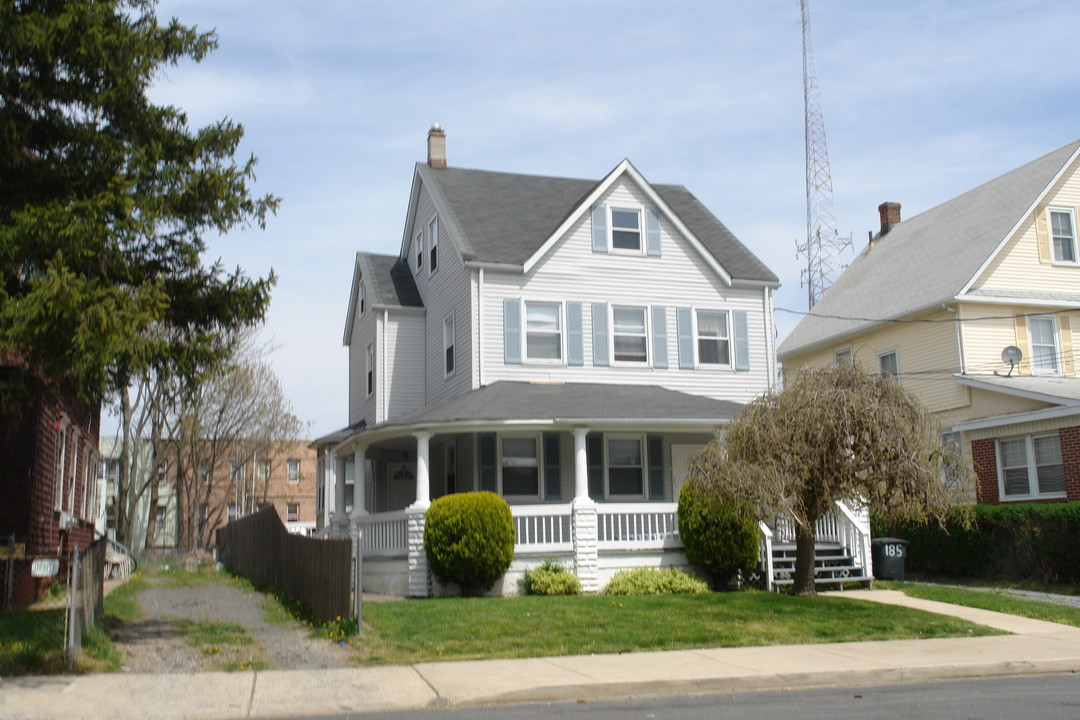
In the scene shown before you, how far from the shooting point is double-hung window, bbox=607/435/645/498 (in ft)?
74.0

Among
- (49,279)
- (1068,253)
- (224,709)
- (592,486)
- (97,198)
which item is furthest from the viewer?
(1068,253)

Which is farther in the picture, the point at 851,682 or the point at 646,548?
the point at 646,548

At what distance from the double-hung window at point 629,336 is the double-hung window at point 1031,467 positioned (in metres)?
9.16

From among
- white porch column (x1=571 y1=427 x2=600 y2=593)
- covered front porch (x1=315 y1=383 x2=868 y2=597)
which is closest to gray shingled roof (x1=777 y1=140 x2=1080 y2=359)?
covered front porch (x1=315 y1=383 x2=868 y2=597)

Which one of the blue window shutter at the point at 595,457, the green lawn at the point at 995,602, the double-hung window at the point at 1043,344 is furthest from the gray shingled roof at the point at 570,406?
the double-hung window at the point at 1043,344

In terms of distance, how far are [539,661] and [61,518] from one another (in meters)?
11.3

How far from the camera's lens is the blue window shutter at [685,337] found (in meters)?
24.2

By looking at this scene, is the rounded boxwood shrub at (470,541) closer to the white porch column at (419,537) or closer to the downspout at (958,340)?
the white porch column at (419,537)

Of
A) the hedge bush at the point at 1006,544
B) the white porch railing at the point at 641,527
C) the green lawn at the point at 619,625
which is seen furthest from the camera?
the hedge bush at the point at 1006,544

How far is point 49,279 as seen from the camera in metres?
10.5

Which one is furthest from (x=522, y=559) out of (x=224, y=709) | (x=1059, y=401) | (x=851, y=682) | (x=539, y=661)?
(x=1059, y=401)

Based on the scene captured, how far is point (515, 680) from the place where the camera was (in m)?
10.4

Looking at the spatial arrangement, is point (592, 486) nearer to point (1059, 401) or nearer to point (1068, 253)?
point (1059, 401)

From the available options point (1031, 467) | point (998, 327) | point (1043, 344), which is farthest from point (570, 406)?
point (1043, 344)
